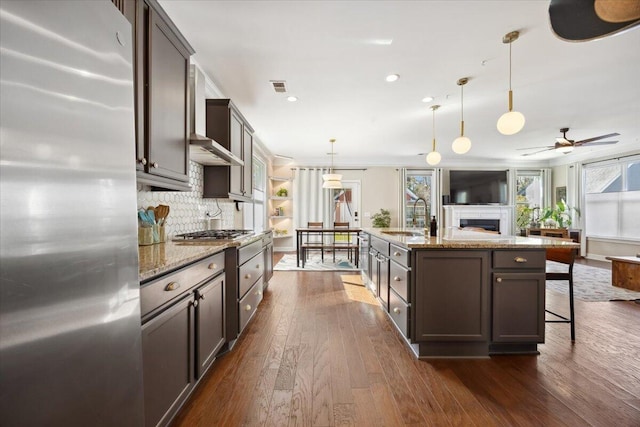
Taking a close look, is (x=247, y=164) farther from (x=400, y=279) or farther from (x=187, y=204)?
(x=400, y=279)

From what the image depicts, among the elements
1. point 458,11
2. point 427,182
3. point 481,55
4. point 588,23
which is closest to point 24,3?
point 588,23

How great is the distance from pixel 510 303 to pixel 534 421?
0.79m

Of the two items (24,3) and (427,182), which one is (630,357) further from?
(427,182)

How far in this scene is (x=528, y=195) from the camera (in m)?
7.98

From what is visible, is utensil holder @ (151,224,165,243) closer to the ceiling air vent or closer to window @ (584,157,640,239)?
the ceiling air vent

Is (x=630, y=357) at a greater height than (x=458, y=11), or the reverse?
(x=458, y=11)

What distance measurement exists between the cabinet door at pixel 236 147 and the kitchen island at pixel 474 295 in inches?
79.4

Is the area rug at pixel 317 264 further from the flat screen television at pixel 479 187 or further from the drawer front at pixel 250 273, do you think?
the flat screen television at pixel 479 187

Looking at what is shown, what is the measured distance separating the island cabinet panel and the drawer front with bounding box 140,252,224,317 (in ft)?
4.76

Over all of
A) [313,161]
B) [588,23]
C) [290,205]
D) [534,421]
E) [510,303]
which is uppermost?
[313,161]

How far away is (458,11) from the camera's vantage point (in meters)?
→ 2.09

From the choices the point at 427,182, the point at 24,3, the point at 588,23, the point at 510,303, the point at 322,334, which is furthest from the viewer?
the point at 427,182

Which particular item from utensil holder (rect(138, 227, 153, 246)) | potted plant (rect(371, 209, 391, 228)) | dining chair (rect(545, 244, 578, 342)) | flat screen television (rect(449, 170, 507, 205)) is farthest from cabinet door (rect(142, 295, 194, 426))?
flat screen television (rect(449, 170, 507, 205))

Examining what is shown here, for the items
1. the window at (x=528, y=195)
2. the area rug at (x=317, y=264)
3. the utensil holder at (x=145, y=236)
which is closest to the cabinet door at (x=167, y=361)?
the utensil holder at (x=145, y=236)
